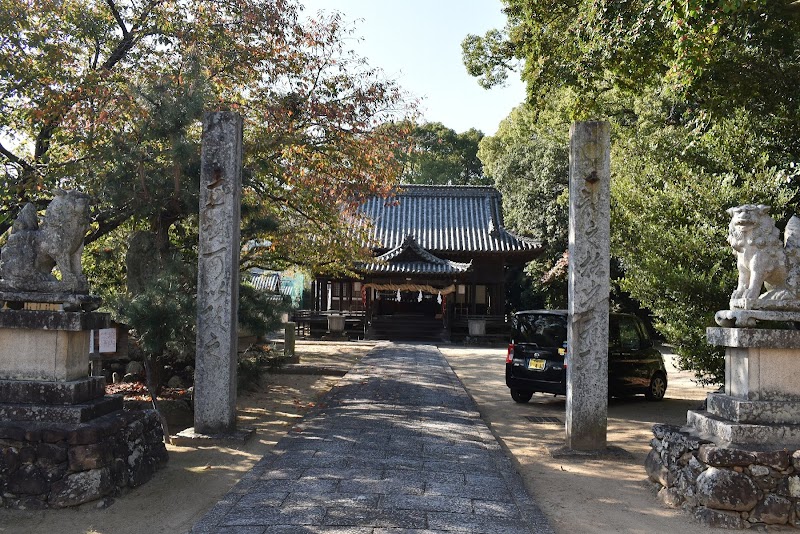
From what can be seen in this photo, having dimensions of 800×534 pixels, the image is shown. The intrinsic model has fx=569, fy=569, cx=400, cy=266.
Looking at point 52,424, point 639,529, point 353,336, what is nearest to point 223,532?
point 52,424

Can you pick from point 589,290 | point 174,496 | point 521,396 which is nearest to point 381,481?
point 174,496

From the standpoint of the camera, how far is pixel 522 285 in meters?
30.2

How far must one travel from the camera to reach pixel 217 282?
670cm

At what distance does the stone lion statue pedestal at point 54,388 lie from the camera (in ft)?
15.1

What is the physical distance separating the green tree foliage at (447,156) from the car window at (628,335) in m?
34.0

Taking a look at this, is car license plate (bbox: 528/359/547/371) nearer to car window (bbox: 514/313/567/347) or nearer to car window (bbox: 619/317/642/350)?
car window (bbox: 514/313/567/347)

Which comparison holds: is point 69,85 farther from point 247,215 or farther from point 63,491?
point 63,491

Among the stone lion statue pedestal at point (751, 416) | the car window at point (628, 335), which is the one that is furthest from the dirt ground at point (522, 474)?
the car window at point (628, 335)

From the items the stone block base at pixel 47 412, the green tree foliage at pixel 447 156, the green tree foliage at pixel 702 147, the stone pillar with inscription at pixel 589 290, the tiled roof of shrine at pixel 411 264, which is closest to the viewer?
the stone block base at pixel 47 412

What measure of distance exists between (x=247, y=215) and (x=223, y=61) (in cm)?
287

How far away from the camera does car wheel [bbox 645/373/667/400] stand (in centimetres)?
1025

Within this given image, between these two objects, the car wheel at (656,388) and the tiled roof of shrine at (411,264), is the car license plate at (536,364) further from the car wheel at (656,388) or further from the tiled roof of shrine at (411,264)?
the tiled roof of shrine at (411,264)

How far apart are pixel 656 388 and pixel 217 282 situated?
8.00 metres

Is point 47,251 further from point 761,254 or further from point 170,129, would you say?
point 761,254
